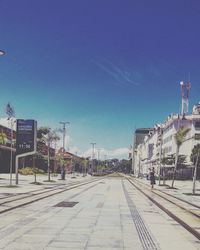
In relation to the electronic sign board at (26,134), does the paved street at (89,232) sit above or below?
below

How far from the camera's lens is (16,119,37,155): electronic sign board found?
136 ft

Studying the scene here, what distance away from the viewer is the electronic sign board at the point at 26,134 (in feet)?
136

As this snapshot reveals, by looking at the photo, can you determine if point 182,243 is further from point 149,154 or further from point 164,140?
point 149,154

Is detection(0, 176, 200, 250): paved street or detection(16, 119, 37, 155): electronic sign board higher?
detection(16, 119, 37, 155): electronic sign board

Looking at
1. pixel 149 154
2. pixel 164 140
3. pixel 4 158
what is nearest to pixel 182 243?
pixel 4 158

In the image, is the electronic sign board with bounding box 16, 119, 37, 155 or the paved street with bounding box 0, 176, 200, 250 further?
the electronic sign board with bounding box 16, 119, 37, 155

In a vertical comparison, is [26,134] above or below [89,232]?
above

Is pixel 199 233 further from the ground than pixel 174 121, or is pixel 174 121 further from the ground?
pixel 174 121

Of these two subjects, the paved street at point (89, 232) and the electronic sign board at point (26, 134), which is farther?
the electronic sign board at point (26, 134)

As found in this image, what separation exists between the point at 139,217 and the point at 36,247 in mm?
7576

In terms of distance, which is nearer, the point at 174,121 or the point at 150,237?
the point at 150,237

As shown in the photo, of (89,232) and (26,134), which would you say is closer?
(89,232)

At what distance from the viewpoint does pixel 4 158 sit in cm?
8531

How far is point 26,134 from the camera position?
41.6 m
